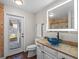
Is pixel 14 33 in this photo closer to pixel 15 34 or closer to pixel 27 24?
pixel 15 34

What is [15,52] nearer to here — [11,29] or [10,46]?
[10,46]

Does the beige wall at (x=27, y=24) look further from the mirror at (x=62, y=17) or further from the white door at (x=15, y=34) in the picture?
the mirror at (x=62, y=17)

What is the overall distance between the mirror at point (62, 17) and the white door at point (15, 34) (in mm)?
1535

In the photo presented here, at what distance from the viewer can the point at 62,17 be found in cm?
209

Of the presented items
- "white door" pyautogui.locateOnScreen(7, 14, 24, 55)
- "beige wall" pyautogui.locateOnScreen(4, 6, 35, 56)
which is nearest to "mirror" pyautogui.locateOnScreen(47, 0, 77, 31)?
"beige wall" pyautogui.locateOnScreen(4, 6, 35, 56)

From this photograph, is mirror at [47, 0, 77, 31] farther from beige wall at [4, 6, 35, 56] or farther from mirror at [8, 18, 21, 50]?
mirror at [8, 18, 21, 50]

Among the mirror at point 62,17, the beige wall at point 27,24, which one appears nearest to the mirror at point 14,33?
the beige wall at point 27,24

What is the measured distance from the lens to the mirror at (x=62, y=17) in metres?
1.79

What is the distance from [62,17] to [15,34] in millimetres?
2327

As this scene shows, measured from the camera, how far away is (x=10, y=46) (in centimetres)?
322

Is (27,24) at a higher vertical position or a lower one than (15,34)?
higher

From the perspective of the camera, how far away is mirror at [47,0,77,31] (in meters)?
1.79

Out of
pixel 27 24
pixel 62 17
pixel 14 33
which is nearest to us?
pixel 62 17

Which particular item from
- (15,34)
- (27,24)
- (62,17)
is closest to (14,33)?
(15,34)
